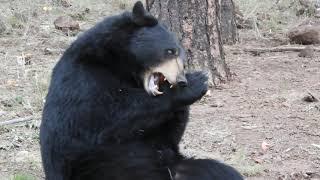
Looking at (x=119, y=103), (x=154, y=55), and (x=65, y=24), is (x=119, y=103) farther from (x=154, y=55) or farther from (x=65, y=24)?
(x=65, y=24)

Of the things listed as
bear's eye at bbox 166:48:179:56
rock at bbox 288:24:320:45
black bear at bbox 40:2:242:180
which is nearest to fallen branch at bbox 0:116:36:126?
black bear at bbox 40:2:242:180

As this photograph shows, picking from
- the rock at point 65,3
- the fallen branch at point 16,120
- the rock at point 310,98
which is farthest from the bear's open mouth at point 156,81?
the rock at point 65,3

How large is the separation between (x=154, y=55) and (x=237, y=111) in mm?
2833

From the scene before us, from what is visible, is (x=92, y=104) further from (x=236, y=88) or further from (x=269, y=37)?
(x=269, y=37)

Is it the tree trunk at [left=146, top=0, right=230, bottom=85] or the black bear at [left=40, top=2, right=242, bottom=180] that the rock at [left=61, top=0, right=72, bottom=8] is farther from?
the black bear at [left=40, top=2, right=242, bottom=180]

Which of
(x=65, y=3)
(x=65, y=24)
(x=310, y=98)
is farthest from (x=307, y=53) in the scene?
(x=65, y=3)

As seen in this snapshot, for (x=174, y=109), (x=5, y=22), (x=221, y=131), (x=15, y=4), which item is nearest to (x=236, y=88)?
(x=221, y=131)

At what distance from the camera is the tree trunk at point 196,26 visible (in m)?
7.10

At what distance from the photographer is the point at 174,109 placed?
395 cm

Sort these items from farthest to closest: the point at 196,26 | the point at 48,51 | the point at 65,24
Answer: the point at 65,24
the point at 48,51
the point at 196,26

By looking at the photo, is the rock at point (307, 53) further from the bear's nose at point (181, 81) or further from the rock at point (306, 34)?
the bear's nose at point (181, 81)

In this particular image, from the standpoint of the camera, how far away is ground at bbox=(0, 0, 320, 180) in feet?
18.1

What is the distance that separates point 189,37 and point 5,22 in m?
3.84

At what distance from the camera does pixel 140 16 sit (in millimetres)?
3943
